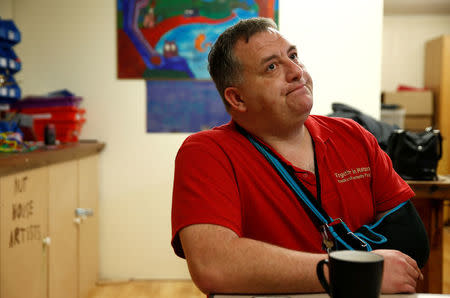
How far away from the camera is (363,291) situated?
0.64m

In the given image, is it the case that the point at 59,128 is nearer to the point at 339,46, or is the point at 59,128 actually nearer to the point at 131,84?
the point at 131,84

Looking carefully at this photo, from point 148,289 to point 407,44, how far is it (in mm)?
5061

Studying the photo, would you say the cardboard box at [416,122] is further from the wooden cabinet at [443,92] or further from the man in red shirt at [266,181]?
the man in red shirt at [266,181]

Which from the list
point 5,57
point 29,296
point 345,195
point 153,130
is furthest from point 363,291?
point 153,130

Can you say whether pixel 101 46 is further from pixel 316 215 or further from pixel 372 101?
pixel 316 215

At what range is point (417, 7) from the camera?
5871mm

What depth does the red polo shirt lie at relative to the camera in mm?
1047

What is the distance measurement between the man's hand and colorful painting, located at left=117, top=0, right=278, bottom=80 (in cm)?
237

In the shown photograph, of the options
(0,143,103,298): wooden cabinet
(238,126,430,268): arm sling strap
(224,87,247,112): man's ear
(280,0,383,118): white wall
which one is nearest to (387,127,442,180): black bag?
(280,0,383,118): white wall

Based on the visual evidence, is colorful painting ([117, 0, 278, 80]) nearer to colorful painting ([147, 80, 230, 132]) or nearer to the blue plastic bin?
colorful painting ([147, 80, 230, 132])

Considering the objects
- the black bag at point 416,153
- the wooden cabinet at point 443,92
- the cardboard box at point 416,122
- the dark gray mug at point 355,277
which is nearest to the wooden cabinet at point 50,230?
the dark gray mug at point 355,277

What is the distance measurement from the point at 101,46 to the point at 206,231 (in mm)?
2492

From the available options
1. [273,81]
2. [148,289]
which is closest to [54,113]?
[148,289]

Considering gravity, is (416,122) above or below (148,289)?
above
